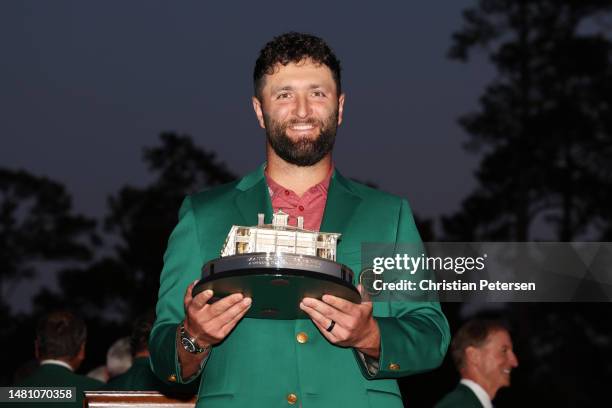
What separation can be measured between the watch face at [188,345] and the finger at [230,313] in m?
0.18

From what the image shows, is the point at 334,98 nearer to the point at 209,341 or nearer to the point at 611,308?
the point at 209,341

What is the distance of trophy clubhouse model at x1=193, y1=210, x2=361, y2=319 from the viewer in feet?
9.62

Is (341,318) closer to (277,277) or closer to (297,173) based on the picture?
(277,277)

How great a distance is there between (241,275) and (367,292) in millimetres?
578

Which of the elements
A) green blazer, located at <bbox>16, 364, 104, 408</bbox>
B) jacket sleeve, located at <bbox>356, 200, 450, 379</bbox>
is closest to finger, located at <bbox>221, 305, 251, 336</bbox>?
jacket sleeve, located at <bbox>356, 200, 450, 379</bbox>

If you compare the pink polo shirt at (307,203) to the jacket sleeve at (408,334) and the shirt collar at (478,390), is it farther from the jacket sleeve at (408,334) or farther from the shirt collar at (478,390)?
the shirt collar at (478,390)

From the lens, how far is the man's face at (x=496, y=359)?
9.46 meters

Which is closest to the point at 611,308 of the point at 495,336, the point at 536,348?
the point at 536,348

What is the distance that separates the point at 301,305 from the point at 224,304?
24cm

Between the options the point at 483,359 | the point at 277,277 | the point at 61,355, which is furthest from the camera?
the point at 483,359

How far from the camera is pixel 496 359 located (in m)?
9.55

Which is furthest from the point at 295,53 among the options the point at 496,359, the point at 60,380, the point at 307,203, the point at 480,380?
the point at 496,359

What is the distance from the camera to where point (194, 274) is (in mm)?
3529

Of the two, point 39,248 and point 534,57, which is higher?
point 534,57
